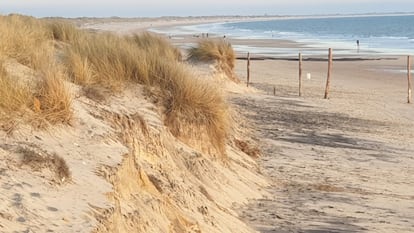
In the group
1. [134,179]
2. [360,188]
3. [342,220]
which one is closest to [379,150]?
[360,188]

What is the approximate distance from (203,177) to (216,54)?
564 inches

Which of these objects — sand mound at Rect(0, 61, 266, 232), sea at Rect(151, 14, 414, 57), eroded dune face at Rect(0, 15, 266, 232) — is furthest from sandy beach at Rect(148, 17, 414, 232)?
sea at Rect(151, 14, 414, 57)

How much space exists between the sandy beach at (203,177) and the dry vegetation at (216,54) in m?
5.76

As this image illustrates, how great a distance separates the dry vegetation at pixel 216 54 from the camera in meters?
22.7

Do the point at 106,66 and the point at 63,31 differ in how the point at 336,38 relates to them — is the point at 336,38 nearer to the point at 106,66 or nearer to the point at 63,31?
the point at 63,31

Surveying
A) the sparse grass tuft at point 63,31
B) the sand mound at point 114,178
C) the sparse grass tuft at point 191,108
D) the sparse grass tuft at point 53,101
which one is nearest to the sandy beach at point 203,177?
the sand mound at point 114,178

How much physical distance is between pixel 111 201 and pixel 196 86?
4.57 metres

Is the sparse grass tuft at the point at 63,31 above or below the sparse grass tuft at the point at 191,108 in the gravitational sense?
above

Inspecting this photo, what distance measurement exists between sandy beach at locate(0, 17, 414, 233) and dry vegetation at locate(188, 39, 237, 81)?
576 cm

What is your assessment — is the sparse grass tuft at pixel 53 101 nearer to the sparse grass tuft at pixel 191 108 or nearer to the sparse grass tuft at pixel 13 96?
the sparse grass tuft at pixel 13 96

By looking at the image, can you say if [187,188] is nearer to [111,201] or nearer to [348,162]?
[111,201]

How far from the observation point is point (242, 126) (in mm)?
14172

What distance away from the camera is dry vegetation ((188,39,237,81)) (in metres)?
22.7

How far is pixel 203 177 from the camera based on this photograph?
28.6 ft
